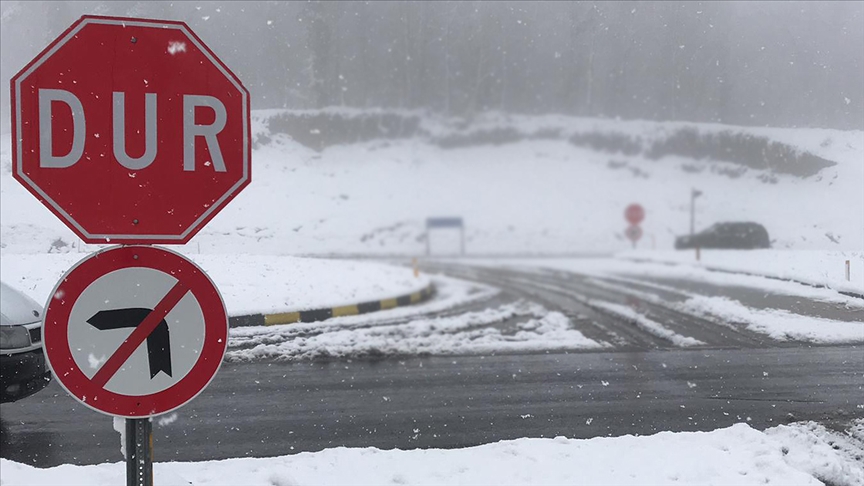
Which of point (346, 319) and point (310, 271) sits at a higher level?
point (310, 271)

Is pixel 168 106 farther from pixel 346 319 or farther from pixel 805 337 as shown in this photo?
pixel 346 319

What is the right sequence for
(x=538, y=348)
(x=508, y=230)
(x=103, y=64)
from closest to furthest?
(x=103, y=64)
(x=538, y=348)
(x=508, y=230)

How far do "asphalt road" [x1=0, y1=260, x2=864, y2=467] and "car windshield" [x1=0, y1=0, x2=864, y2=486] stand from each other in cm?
3

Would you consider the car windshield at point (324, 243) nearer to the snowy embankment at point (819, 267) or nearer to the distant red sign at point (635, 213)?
the snowy embankment at point (819, 267)

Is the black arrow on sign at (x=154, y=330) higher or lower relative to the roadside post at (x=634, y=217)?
lower

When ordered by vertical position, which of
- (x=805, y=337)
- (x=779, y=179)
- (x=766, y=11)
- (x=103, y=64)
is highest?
(x=766, y=11)

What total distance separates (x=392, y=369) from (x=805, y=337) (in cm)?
331

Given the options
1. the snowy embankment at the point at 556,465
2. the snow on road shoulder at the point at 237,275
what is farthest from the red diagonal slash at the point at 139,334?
the snowy embankment at the point at 556,465

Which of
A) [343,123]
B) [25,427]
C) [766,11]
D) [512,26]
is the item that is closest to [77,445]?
[25,427]

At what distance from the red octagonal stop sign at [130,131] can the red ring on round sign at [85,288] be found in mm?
118

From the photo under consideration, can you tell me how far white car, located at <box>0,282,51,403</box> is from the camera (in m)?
3.59

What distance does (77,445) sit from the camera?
3.66 m

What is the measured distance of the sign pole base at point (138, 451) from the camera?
206cm

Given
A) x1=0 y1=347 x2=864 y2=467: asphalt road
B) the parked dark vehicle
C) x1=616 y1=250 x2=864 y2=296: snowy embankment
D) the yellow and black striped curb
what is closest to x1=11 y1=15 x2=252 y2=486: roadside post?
the yellow and black striped curb
